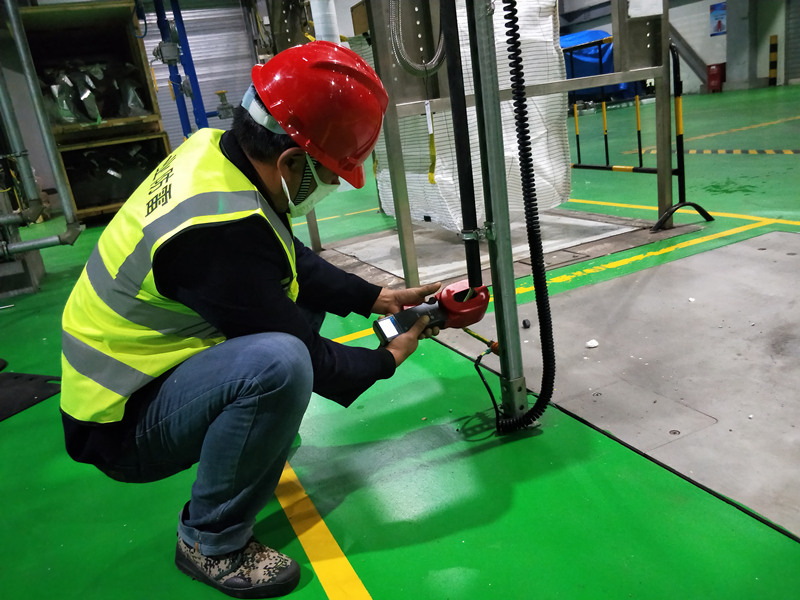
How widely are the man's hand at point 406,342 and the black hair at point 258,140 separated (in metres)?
0.64

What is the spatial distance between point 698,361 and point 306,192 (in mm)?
1746

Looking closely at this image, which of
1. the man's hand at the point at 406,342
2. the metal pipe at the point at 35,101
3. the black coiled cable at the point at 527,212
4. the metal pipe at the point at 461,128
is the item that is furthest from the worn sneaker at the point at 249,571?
the metal pipe at the point at 35,101

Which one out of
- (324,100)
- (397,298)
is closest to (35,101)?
(397,298)

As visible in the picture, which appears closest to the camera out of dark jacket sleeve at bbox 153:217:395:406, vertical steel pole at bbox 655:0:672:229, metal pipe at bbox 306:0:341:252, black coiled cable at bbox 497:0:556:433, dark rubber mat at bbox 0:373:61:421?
dark jacket sleeve at bbox 153:217:395:406

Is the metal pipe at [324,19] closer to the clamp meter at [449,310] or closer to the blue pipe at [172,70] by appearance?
the clamp meter at [449,310]

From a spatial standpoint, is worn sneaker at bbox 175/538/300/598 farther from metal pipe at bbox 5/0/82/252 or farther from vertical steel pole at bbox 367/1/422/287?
metal pipe at bbox 5/0/82/252

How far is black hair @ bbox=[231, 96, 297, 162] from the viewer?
1442mm

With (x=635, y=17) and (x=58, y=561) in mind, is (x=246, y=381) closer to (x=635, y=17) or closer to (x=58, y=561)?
(x=58, y=561)

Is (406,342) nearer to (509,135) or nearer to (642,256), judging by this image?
(642,256)

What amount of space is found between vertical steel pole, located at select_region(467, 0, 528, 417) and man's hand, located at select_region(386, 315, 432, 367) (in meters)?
0.27

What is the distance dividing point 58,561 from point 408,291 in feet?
4.55

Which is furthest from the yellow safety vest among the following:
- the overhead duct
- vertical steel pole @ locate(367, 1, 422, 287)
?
the overhead duct

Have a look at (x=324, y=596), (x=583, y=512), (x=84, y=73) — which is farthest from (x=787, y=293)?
(x=84, y=73)

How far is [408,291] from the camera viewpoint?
2.16 meters
